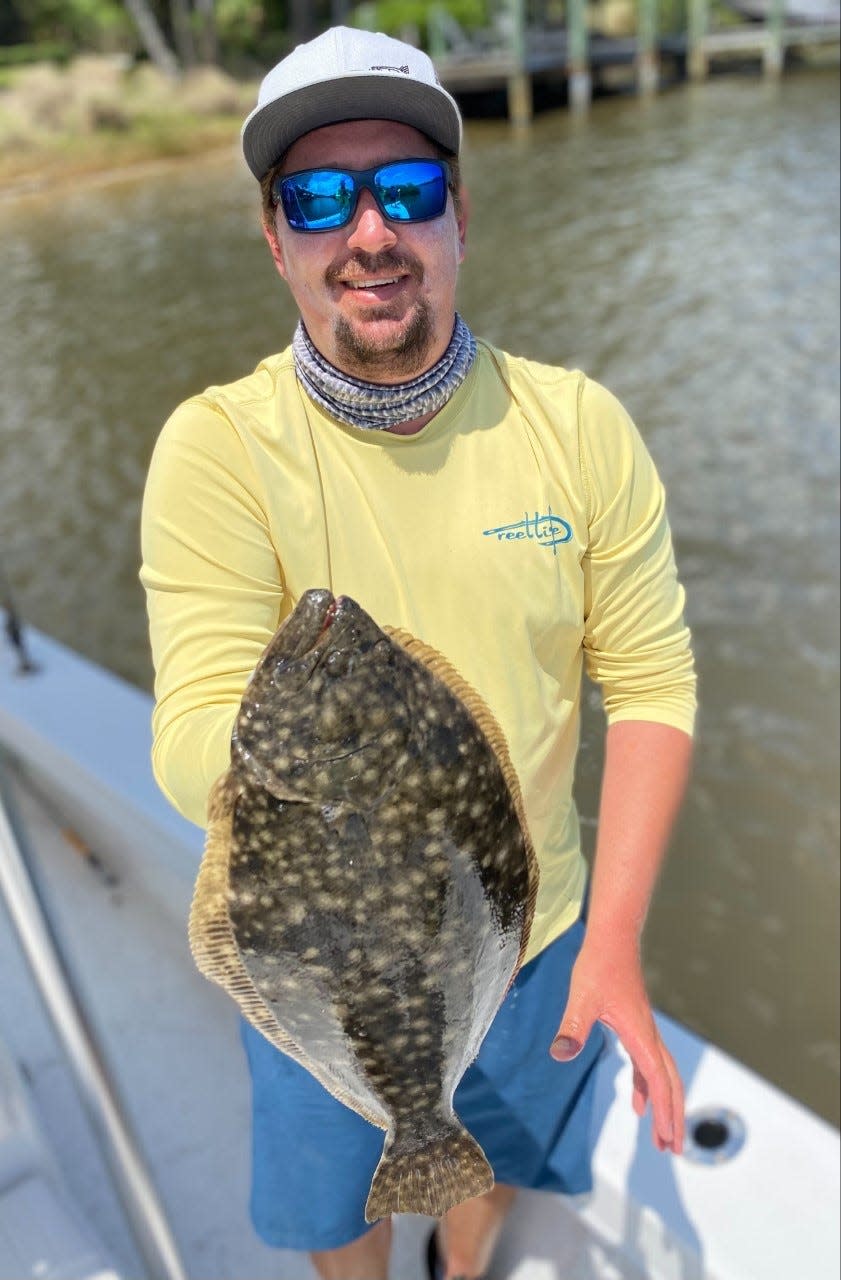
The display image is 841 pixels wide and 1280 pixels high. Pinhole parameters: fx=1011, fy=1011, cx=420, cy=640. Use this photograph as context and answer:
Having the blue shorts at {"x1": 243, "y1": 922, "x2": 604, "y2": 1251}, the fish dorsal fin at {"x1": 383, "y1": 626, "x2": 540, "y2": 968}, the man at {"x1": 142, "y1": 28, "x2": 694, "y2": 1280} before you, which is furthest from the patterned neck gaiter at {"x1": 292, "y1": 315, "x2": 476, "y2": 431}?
the blue shorts at {"x1": 243, "y1": 922, "x2": 604, "y2": 1251}

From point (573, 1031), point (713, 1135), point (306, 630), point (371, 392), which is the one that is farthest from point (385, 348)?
point (713, 1135)

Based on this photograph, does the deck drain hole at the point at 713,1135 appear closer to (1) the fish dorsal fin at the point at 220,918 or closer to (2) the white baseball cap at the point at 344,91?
(1) the fish dorsal fin at the point at 220,918

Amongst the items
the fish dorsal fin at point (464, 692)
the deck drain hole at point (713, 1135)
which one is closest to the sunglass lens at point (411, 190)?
the fish dorsal fin at point (464, 692)

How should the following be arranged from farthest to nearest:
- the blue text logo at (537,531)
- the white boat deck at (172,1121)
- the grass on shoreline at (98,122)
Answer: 1. the grass on shoreline at (98,122)
2. the white boat deck at (172,1121)
3. the blue text logo at (537,531)

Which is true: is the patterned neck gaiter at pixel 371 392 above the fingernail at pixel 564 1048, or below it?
above

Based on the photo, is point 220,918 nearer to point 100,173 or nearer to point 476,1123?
point 476,1123

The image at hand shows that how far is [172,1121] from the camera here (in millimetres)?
3383

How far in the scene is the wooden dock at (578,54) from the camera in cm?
2197

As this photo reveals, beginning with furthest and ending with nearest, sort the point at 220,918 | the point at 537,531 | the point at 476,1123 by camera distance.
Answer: the point at 476,1123 → the point at 537,531 → the point at 220,918

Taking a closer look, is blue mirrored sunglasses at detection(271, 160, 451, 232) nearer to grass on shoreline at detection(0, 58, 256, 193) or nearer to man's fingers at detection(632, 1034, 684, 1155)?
man's fingers at detection(632, 1034, 684, 1155)

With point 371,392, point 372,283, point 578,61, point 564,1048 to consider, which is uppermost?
point 372,283

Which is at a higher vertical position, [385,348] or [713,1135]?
[385,348]

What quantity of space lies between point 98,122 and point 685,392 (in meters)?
24.1

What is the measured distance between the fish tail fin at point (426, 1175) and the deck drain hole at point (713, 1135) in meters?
0.97
